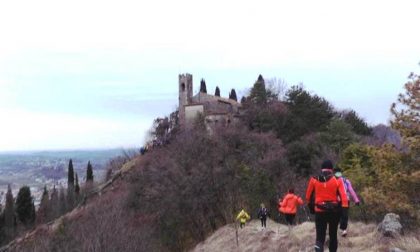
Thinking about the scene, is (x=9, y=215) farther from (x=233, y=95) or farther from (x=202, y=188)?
(x=202, y=188)

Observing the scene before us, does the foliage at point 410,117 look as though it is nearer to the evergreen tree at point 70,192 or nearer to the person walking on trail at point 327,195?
the person walking on trail at point 327,195

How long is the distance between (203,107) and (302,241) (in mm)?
59448

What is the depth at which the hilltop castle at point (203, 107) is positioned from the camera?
68.9 m

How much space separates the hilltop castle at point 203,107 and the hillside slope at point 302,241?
41041 millimetres

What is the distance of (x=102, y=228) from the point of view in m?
26.6

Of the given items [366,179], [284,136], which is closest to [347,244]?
[366,179]

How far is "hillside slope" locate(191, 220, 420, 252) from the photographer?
37.6 ft

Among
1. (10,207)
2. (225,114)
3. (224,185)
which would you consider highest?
(225,114)

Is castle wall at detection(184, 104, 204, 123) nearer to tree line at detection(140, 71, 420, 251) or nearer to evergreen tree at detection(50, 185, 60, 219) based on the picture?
tree line at detection(140, 71, 420, 251)

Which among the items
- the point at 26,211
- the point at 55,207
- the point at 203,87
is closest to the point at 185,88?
the point at 203,87

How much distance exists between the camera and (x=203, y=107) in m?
74.3

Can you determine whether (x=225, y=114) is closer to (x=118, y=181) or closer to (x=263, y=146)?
(x=118, y=181)

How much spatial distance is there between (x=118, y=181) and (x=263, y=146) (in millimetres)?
33038

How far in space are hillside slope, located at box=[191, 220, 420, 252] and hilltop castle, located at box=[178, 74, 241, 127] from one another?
41041 millimetres
